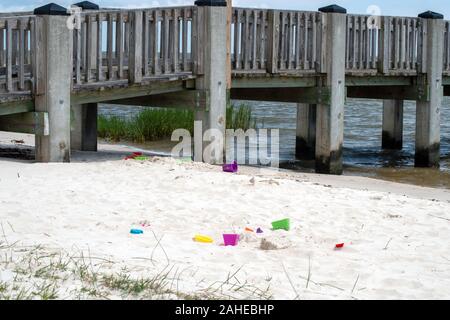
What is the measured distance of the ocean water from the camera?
1708cm

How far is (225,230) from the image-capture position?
26.4ft

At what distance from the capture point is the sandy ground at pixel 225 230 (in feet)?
20.5

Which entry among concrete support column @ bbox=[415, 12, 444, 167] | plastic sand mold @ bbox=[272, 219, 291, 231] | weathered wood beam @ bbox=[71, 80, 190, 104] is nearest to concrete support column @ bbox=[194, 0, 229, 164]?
weathered wood beam @ bbox=[71, 80, 190, 104]

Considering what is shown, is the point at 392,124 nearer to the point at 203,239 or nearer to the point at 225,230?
the point at 225,230

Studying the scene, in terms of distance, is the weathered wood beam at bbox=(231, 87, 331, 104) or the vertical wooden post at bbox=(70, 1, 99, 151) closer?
the vertical wooden post at bbox=(70, 1, 99, 151)

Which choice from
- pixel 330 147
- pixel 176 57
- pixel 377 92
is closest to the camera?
pixel 176 57

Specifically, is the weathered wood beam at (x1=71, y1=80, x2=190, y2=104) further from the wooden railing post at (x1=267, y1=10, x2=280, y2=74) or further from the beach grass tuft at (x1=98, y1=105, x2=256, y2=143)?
the beach grass tuft at (x1=98, y1=105, x2=256, y2=143)

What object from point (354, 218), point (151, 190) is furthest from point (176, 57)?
point (354, 218)

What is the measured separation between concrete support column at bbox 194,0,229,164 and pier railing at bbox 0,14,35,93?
2.89 metres

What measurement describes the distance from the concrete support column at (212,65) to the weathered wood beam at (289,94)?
2.41 metres

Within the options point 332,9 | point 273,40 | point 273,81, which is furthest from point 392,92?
point 273,40

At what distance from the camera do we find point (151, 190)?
958 cm
